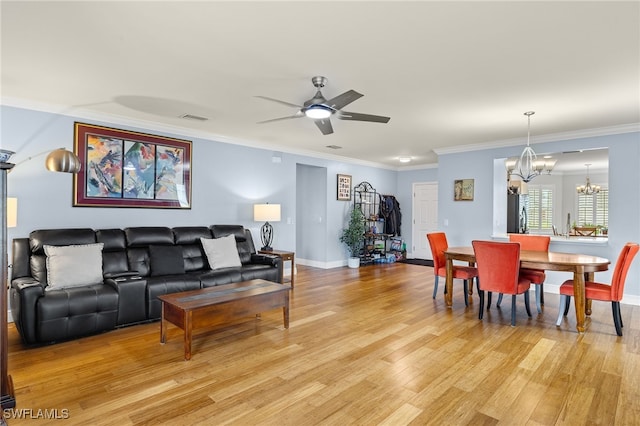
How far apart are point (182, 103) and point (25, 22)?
1816 millimetres

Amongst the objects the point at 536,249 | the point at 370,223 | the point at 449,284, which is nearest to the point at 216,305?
the point at 449,284

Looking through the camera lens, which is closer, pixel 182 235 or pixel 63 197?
pixel 63 197

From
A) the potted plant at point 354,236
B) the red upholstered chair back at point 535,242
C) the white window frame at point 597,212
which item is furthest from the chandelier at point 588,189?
the potted plant at point 354,236

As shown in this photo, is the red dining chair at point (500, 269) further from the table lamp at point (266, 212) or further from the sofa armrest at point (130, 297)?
the sofa armrest at point (130, 297)

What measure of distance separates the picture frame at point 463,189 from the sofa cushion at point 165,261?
495cm

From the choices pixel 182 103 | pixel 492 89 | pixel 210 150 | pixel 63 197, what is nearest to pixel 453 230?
pixel 492 89

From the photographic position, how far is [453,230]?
6.86 m

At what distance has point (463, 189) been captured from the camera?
21.9 ft

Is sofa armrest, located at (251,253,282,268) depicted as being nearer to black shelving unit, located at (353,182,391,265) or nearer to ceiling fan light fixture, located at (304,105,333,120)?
ceiling fan light fixture, located at (304,105,333,120)

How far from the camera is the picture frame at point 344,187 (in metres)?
7.99

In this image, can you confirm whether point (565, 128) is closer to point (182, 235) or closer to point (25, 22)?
point (182, 235)

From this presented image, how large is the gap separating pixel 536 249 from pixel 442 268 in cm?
135

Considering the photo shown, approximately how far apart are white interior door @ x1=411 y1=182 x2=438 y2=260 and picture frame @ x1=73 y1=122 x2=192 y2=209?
5.90 m

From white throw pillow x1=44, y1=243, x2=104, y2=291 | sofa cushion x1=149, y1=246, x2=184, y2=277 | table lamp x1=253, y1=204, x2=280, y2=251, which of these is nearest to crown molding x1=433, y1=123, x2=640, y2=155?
table lamp x1=253, y1=204, x2=280, y2=251
